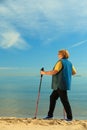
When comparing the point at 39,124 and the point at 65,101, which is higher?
the point at 65,101

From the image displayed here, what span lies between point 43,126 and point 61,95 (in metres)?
1.19

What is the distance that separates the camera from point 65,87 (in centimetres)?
1483

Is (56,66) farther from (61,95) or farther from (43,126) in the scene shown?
(43,126)

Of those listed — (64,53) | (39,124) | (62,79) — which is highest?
(64,53)

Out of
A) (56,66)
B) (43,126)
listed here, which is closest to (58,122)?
(43,126)

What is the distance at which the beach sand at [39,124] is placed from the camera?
45.5ft

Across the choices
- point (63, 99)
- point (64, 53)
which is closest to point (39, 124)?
point (63, 99)

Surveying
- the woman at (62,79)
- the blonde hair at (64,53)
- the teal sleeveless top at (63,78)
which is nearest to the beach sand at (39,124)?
the woman at (62,79)

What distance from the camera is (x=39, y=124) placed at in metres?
14.2

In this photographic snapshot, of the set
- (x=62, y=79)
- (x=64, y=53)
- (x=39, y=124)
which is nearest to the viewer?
(x=39, y=124)

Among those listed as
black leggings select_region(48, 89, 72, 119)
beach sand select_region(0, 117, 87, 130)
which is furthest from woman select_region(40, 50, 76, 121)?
beach sand select_region(0, 117, 87, 130)

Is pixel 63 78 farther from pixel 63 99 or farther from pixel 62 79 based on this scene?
pixel 63 99

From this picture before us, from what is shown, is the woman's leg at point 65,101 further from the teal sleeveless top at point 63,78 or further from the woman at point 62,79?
the teal sleeveless top at point 63,78

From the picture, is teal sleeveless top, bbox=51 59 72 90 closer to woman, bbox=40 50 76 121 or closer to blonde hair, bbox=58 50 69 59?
woman, bbox=40 50 76 121
